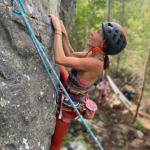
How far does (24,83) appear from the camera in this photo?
1365 mm

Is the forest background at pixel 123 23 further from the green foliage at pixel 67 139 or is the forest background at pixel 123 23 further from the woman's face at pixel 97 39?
the green foliage at pixel 67 139

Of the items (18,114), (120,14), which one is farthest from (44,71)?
(120,14)

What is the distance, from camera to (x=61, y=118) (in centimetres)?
193

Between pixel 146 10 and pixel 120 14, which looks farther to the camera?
pixel 120 14

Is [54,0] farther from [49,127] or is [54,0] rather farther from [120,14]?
[120,14]

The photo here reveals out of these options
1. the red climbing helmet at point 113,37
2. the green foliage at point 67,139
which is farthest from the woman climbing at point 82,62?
the green foliage at point 67,139

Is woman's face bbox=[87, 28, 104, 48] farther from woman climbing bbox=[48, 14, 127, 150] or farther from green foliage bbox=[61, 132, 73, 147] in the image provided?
green foliage bbox=[61, 132, 73, 147]

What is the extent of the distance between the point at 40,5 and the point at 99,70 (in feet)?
3.78

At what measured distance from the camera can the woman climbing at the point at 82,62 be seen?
5.28 feet

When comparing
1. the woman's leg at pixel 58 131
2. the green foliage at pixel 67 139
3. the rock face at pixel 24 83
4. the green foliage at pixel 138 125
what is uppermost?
the rock face at pixel 24 83

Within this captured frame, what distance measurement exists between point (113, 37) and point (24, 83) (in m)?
1.29

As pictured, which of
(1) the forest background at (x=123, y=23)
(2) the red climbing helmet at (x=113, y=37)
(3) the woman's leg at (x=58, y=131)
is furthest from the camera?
(1) the forest background at (x=123, y=23)

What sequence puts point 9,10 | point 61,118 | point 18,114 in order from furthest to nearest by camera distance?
point 61,118 → point 18,114 → point 9,10

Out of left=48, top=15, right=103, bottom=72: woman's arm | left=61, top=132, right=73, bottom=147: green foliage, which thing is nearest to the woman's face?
left=48, top=15, right=103, bottom=72: woman's arm
